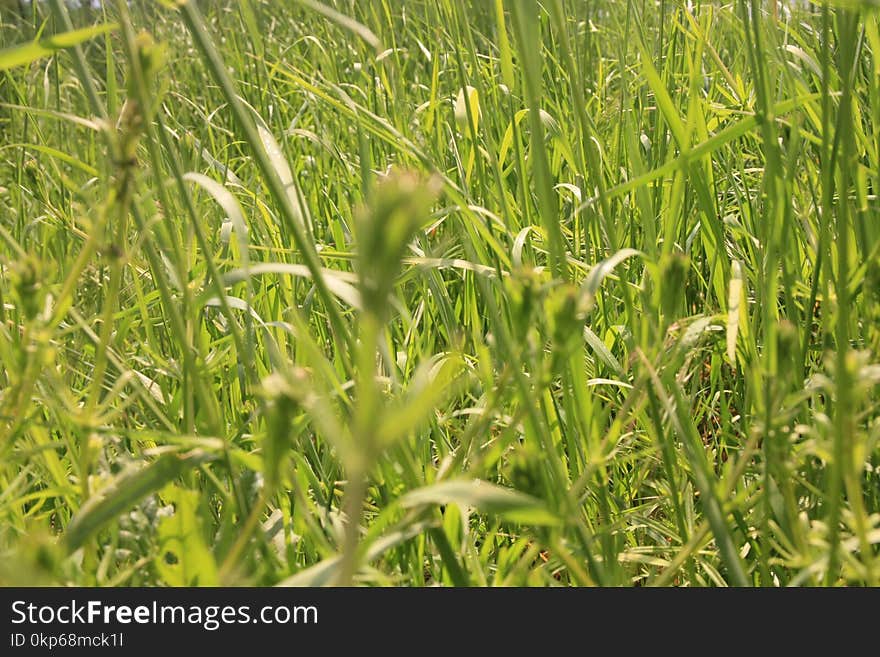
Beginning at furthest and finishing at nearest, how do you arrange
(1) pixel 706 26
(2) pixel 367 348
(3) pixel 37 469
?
(1) pixel 706 26 → (3) pixel 37 469 → (2) pixel 367 348

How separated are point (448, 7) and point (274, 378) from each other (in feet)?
2.43

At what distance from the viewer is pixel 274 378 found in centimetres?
41

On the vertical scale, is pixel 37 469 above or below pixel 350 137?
below

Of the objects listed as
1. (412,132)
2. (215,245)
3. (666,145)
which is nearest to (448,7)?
(412,132)

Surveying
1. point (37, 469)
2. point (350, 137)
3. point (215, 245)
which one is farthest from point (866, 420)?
point (350, 137)

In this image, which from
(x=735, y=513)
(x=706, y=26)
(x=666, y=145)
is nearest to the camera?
(x=735, y=513)

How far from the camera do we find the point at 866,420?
81cm

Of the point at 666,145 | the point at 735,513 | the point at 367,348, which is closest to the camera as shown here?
the point at 367,348

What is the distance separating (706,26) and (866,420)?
582 millimetres

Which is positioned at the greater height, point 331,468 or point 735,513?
point 331,468
